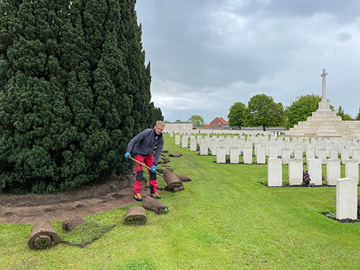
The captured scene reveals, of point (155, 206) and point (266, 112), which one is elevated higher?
point (266, 112)

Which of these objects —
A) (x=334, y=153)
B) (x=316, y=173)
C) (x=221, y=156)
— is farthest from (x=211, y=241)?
(x=334, y=153)

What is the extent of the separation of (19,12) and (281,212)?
24.0 feet

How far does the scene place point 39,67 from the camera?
16.2 ft

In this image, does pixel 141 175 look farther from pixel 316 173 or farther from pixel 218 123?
pixel 218 123

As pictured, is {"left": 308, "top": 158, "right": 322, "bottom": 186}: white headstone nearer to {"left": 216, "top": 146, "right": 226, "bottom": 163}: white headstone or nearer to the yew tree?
{"left": 216, "top": 146, "right": 226, "bottom": 163}: white headstone

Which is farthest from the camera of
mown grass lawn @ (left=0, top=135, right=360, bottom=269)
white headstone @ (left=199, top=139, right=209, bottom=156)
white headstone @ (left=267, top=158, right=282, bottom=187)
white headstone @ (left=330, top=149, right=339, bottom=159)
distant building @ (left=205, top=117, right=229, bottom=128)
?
distant building @ (left=205, top=117, right=229, bottom=128)

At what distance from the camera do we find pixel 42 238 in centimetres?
317

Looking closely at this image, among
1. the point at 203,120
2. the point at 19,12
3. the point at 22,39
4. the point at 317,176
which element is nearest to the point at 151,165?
the point at 22,39

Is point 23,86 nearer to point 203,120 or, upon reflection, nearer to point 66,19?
point 66,19

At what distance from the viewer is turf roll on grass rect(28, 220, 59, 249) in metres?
3.16

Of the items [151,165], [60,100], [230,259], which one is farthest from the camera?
[151,165]

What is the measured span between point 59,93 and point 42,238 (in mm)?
3248

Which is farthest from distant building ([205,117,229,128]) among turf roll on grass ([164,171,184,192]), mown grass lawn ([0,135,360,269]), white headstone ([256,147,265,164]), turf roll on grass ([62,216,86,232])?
turf roll on grass ([62,216,86,232])

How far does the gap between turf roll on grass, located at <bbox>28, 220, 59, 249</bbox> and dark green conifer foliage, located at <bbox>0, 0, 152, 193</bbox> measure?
207 cm
